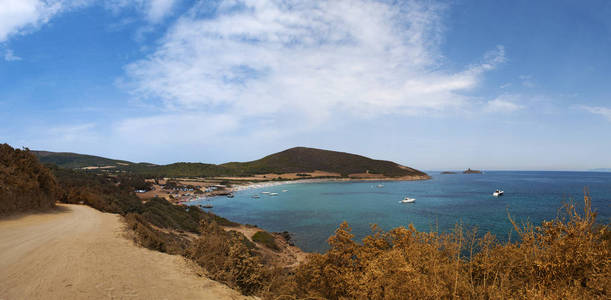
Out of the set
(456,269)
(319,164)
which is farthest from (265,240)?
(319,164)

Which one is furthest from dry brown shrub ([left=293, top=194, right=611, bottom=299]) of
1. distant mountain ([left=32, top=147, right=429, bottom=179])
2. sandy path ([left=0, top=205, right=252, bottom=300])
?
distant mountain ([left=32, top=147, right=429, bottom=179])

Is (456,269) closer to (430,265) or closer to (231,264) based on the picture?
(430,265)

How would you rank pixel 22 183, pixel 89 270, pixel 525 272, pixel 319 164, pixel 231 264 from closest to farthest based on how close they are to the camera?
pixel 525 272 → pixel 89 270 → pixel 231 264 → pixel 22 183 → pixel 319 164

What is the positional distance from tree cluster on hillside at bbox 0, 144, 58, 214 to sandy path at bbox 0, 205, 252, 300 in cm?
405

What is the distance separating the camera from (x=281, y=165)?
160 meters

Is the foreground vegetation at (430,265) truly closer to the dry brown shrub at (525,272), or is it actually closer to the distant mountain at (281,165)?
the dry brown shrub at (525,272)

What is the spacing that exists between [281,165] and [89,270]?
154126 millimetres

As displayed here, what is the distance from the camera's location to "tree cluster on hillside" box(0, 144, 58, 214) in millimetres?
12828

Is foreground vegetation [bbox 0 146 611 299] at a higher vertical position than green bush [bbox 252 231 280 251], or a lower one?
higher

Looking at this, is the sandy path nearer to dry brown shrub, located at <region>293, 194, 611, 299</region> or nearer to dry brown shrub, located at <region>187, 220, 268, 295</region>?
dry brown shrub, located at <region>187, 220, 268, 295</region>

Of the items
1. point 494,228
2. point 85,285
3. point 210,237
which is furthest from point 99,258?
point 494,228

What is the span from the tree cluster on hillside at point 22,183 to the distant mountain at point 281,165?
102512 mm

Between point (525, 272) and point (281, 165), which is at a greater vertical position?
point (281, 165)

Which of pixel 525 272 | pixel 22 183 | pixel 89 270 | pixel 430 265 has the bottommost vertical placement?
pixel 89 270
